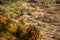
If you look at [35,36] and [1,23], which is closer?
[1,23]

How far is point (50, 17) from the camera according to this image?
18.2 meters

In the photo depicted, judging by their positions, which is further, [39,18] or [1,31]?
[39,18]

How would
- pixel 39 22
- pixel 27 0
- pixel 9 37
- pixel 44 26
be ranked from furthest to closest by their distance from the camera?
pixel 27 0, pixel 39 22, pixel 44 26, pixel 9 37

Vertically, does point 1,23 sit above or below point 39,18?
above

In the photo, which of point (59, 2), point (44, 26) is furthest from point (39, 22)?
point (59, 2)

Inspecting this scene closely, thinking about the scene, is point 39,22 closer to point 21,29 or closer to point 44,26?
point 44,26

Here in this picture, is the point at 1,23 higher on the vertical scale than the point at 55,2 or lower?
higher

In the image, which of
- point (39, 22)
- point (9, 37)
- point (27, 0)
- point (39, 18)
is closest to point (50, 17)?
point (39, 18)

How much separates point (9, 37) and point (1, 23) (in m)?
0.74

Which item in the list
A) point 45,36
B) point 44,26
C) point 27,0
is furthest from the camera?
point 27,0

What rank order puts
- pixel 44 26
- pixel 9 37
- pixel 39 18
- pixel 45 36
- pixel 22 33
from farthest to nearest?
1. pixel 39 18
2. pixel 44 26
3. pixel 45 36
4. pixel 22 33
5. pixel 9 37

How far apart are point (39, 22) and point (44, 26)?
1207 millimetres

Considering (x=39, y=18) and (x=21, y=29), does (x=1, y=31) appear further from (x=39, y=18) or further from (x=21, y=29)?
(x=39, y=18)

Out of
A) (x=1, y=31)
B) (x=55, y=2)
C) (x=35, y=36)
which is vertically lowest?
(x=55, y=2)
